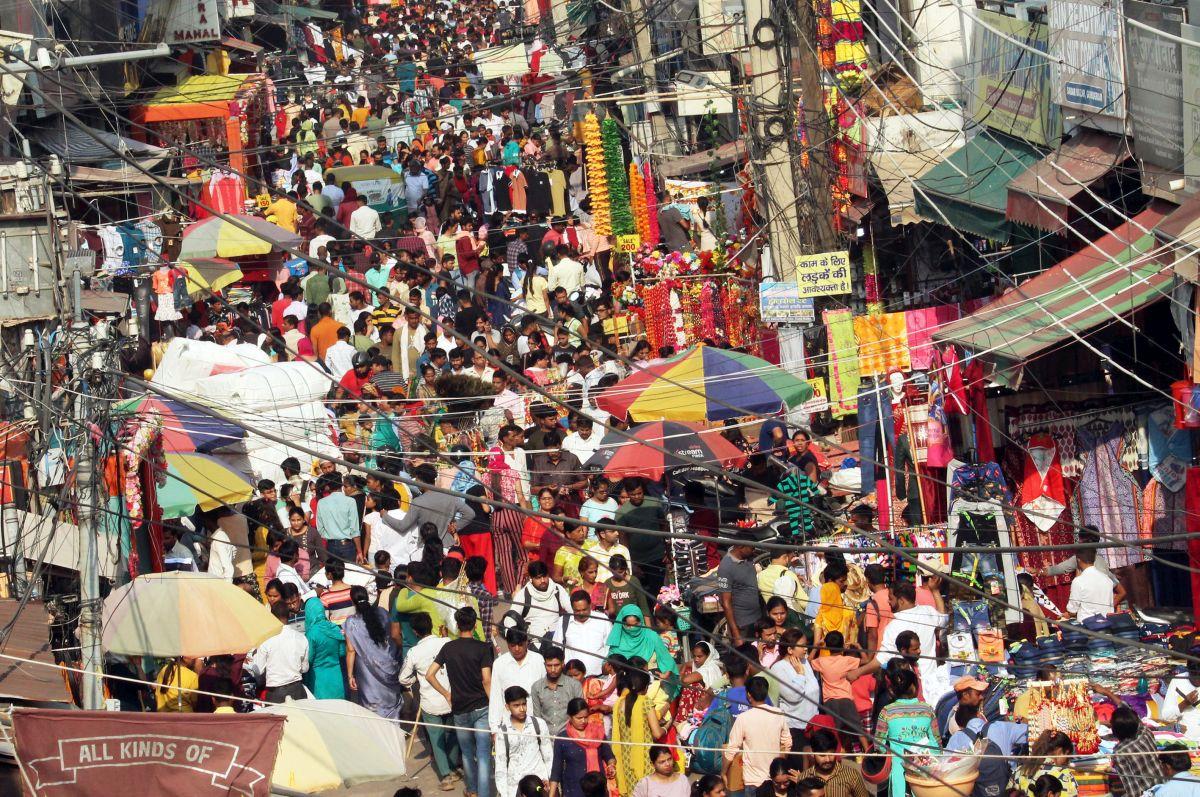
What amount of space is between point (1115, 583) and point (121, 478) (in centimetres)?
724

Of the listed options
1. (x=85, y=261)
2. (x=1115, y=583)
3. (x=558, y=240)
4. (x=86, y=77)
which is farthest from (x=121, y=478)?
(x=86, y=77)

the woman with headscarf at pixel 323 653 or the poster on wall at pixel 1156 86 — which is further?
the poster on wall at pixel 1156 86

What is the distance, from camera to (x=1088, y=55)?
571 inches

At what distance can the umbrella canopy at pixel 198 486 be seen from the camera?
47.1 feet

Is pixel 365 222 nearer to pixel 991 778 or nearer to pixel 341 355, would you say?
pixel 341 355

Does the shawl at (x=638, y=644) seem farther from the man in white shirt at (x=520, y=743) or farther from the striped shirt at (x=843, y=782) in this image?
the striped shirt at (x=843, y=782)

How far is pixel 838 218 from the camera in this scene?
18.5 meters

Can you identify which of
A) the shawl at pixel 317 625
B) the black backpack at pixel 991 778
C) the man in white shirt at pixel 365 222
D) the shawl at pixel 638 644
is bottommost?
the black backpack at pixel 991 778

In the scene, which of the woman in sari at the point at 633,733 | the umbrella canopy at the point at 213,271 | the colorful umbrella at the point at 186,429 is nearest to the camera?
the woman in sari at the point at 633,733

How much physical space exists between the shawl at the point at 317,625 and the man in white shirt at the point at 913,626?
372 centimetres

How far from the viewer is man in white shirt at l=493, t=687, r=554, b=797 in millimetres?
10523

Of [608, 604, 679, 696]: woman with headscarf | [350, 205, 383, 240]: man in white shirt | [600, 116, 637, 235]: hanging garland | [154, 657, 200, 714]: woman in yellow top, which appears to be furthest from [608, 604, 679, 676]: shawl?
[350, 205, 383, 240]: man in white shirt

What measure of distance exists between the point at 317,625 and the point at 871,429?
204 inches

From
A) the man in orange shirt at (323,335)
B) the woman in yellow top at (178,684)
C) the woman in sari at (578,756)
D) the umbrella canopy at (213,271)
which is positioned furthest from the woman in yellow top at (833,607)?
the umbrella canopy at (213,271)
